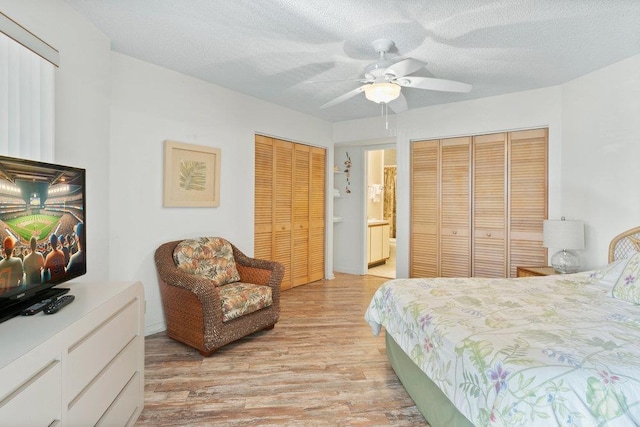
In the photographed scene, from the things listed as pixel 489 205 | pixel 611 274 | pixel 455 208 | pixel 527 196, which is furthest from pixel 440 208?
pixel 611 274

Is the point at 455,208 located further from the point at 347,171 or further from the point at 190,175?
the point at 190,175

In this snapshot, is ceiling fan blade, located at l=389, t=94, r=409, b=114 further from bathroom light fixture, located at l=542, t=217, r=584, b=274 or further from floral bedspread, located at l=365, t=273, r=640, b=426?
bathroom light fixture, located at l=542, t=217, r=584, b=274

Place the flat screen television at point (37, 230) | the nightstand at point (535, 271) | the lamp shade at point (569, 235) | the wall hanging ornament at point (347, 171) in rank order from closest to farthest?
the flat screen television at point (37, 230) → the lamp shade at point (569, 235) → the nightstand at point (535, 271) → the wall hanging ornament at point (347, 171)

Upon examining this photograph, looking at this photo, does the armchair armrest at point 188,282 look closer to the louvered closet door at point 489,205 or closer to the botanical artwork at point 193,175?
the botanical artwork at point 193,175

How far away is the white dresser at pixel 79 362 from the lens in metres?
1.06

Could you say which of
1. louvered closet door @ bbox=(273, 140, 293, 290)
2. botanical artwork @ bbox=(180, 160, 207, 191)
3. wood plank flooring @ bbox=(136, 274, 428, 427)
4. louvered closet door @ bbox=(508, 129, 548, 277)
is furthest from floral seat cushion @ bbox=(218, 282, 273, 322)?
louvered closet door @ bbox=(508, 129, 548, 277)

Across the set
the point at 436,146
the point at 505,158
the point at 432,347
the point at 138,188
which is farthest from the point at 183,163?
the point at 505,158

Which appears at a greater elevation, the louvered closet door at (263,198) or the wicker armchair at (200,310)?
the louvered closet door at (263,198)

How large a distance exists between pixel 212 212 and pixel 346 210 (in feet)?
9.36

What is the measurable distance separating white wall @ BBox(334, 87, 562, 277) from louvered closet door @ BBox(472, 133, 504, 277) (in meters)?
0.23

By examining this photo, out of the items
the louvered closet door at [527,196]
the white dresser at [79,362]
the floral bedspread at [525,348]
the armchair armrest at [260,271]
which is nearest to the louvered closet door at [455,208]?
the louvered closet door at [527,196]

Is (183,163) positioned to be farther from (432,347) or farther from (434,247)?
(434,247)

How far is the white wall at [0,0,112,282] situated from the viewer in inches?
81.0

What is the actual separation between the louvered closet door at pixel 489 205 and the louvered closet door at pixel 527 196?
0.09 meters
